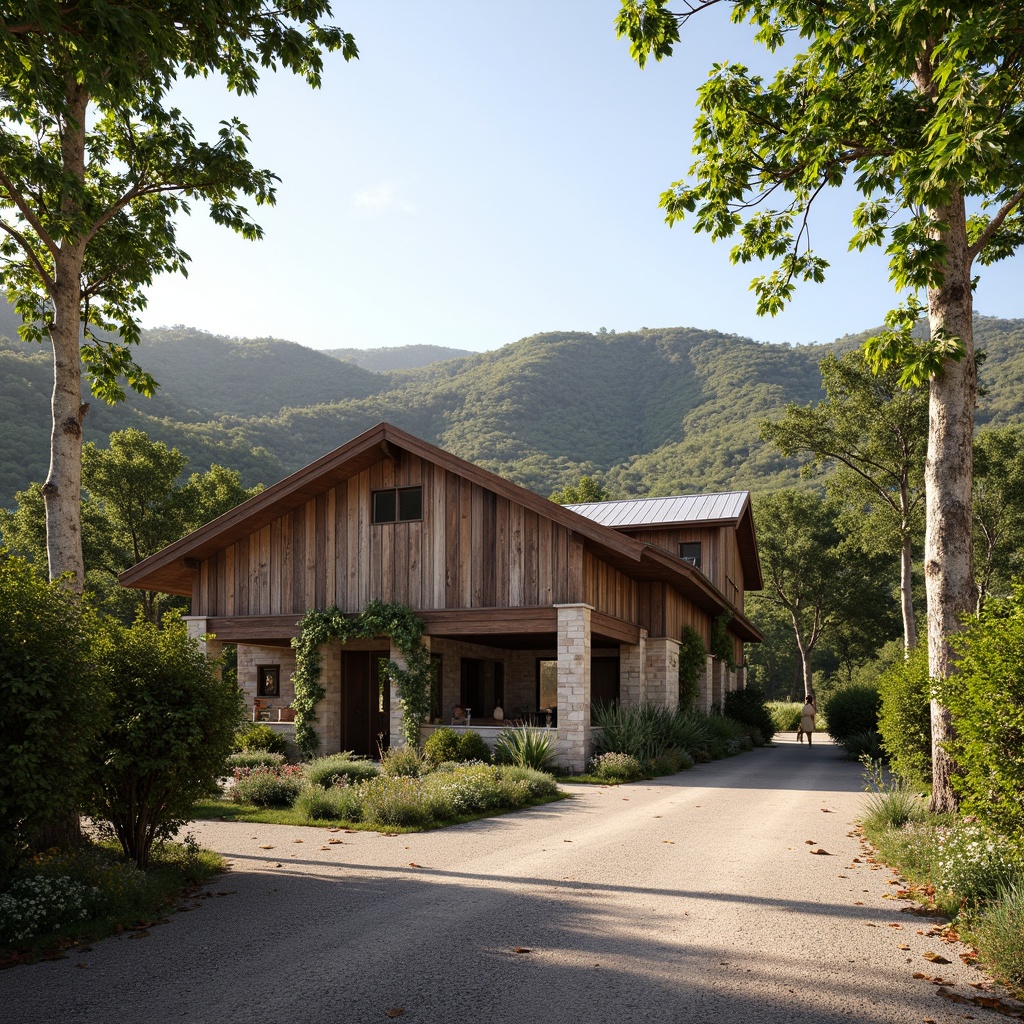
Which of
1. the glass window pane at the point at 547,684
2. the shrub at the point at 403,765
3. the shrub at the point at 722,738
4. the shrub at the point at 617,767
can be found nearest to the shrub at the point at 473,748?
the shrub at the point at 403,765

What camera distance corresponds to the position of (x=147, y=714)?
8.27 metres

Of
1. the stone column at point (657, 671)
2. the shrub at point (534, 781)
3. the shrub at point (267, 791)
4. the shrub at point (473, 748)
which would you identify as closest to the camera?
the shrub at point (267, 791)

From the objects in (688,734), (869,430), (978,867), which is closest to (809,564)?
(869,430)

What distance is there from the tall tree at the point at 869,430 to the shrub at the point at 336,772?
2229cm

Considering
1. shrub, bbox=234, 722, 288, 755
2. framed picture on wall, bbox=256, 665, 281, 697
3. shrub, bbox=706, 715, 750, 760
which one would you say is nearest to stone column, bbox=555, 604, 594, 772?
shrub, bbox=706, 715, 750, 760

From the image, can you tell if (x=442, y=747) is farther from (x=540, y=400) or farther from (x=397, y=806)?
(x=540, y=400)

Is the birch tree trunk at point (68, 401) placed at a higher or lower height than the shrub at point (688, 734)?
higher

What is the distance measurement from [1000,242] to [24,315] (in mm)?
13993

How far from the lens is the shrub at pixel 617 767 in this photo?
17250 millimetres

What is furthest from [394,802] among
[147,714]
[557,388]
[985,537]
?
[557,388]

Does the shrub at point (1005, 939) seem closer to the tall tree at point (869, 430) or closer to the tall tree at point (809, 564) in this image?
the tall tree at point (869, 430)

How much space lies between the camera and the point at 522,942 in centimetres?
639

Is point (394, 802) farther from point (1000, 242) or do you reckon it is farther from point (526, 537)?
point (1000, 242)

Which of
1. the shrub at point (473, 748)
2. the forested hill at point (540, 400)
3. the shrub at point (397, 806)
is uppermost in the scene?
the forested hill at point (540, 400)
